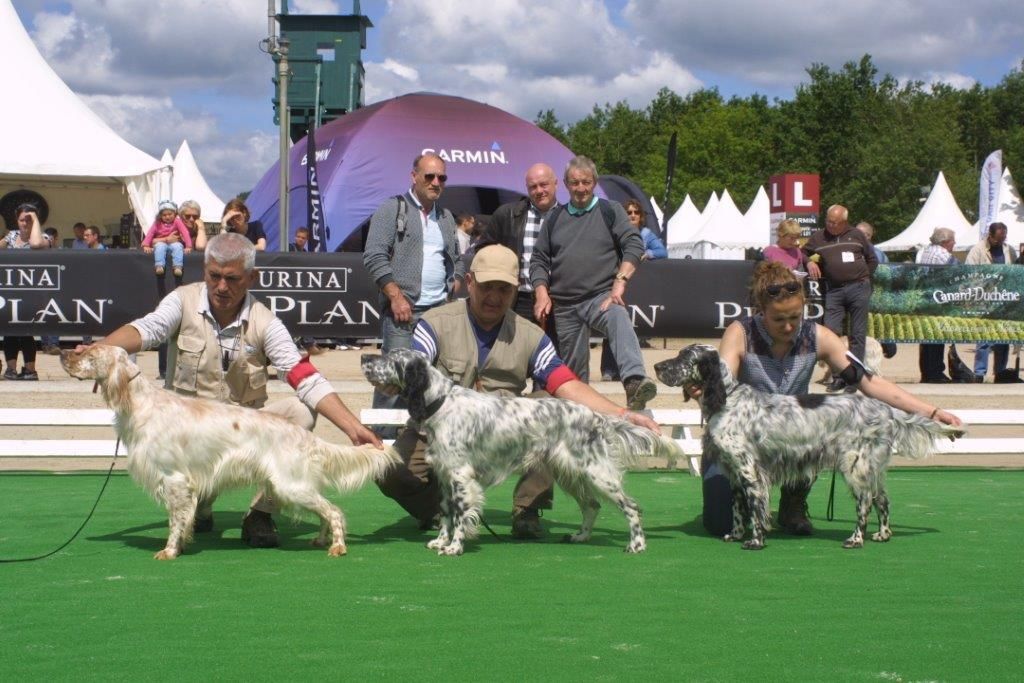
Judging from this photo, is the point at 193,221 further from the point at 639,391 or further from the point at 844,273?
the point at 639,391

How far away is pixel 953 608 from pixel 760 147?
6453 cm

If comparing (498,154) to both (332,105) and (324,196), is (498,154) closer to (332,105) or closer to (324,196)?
(324,196)

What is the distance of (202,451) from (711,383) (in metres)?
2.08

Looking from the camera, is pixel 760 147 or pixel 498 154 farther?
pixel 760 147

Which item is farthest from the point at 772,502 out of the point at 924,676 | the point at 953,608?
the point at 924,676

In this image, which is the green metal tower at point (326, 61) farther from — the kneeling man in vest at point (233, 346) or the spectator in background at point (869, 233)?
the kneeling man in vest at point (233, 346)

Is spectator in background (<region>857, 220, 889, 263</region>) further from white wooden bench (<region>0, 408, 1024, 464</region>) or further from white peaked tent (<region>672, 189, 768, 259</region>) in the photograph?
white peaked tent (<region>672, 189, 768, 259</region>)

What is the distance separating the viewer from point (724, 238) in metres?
34.5

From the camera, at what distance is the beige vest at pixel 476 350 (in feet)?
18.0

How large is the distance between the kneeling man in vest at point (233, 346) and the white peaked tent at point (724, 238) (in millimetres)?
28758

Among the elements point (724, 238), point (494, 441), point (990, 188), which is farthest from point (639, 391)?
point (724, 238)

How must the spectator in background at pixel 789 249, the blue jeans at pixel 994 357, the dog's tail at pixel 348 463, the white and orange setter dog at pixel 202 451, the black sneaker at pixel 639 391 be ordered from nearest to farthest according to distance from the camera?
the white and orange setter dog at pixel 202 451, the dog's tail at pixel 348 463, the black sneaker at pixel 639 391, the spectator in background at pixel 789 249, the blue jeans at pixel 994 357

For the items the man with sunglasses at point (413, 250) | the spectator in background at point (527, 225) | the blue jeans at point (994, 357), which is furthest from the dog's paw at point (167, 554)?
the blue jeans at point (994, 357)

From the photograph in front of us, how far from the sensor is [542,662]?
3467mm
